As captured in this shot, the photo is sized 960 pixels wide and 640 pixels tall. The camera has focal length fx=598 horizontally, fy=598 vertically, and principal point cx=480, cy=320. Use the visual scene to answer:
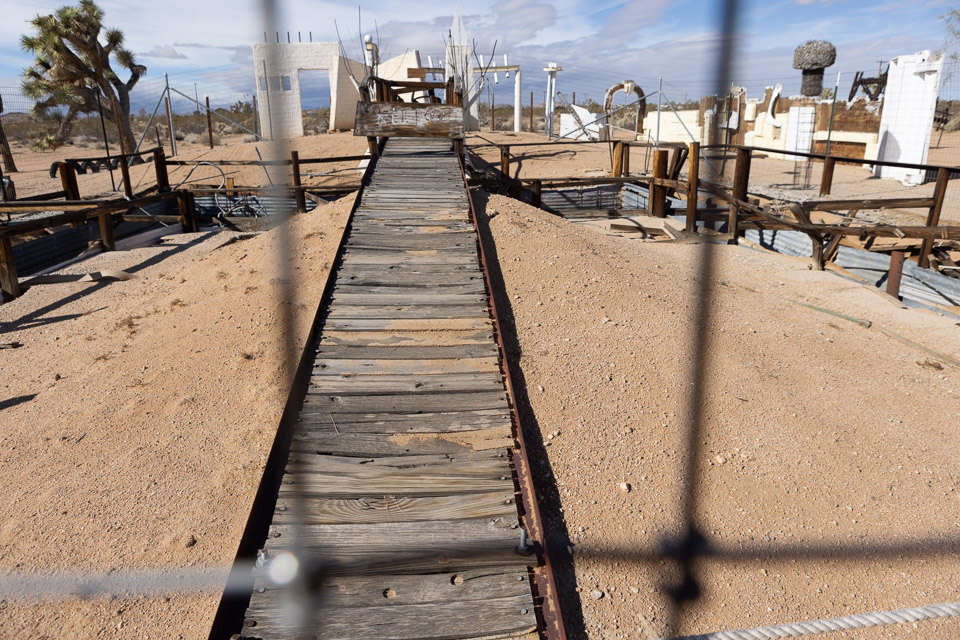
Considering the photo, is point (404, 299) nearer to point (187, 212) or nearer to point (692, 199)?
point (692, 199)

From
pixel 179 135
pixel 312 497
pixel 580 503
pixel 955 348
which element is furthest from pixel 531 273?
pixel 179 135

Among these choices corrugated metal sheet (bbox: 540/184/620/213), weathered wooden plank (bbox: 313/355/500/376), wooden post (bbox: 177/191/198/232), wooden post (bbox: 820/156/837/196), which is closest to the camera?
weathered wooden plank (bbox: 313/355/500/376)

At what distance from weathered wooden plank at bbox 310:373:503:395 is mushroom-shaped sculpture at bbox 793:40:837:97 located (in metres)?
21.5

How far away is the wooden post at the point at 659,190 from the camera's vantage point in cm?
1041

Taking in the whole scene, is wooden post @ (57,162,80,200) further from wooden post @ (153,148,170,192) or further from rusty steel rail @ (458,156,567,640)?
rusty steel rail @ (458,156,567,640)

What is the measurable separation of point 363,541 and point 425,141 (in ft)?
29.2

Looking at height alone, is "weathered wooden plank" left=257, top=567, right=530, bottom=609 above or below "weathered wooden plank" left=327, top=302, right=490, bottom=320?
below

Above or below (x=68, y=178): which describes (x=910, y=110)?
above

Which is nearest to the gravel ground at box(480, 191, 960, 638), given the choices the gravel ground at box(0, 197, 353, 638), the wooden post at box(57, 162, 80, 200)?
the gravel ground at box(0, 197, 353, 638)

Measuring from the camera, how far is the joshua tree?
67.1 feet

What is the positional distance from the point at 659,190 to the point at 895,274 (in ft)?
14.7

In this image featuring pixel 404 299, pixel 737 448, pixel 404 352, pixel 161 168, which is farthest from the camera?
pixel 161 168

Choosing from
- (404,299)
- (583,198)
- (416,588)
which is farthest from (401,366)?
(583,198)

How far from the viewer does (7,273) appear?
7.20 metres
